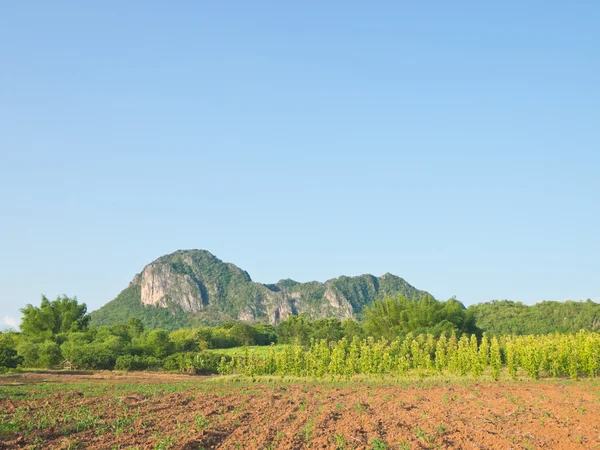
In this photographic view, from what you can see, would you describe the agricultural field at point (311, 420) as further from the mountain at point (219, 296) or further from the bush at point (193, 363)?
the mountain at point (219, 296)

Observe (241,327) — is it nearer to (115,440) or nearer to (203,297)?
(115,440)

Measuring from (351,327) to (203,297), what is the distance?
101956 mm

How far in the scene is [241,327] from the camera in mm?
75812

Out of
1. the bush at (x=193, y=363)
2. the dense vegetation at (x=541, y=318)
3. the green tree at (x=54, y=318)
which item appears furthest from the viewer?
the dense vegetation at (x=541, y=318)

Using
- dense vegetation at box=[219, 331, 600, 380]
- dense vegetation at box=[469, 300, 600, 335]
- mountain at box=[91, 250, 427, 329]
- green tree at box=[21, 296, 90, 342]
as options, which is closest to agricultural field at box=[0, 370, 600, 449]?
dense vegetation at box=[219, 331, 600, 380]

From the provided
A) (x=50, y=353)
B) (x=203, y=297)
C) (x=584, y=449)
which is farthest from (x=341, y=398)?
(x=203, y=297)

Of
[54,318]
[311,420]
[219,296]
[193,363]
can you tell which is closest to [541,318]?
[193,363]

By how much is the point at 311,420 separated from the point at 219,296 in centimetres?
15347

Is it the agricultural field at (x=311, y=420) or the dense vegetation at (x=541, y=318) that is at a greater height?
the dense vegetation at (x=541, y=318)

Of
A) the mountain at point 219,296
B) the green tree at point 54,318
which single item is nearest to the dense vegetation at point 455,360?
the green tree at point 54,318

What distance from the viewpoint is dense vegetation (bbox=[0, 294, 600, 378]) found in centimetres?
2784

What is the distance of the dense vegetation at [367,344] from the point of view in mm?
27844

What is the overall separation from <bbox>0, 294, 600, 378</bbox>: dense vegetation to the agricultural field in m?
8.15

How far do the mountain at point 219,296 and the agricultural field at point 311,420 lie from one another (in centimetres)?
11873
